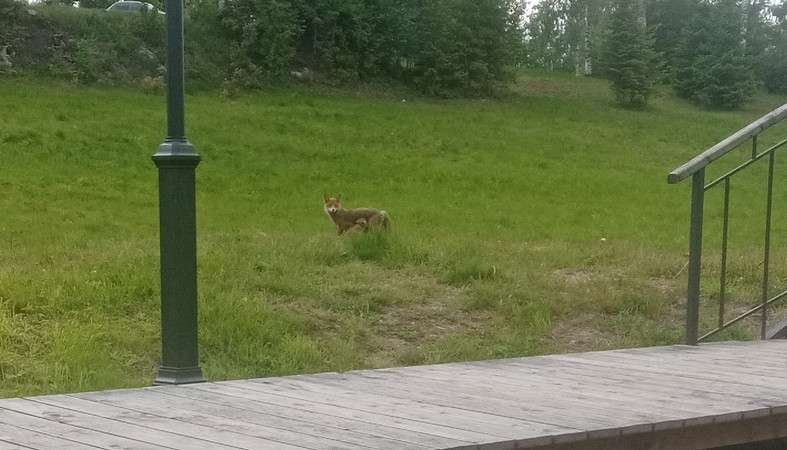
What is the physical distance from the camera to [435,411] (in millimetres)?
3359

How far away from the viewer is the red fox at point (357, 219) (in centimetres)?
946

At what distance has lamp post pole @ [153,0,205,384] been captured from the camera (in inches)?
157

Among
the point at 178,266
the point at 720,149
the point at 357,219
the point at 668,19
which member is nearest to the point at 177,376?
the point at 178,266

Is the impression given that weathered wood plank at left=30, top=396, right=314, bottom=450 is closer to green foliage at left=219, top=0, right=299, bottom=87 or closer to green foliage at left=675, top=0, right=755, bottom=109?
green foliage at left=219, top=0, right=299, bottom=87

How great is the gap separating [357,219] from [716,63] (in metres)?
25.9

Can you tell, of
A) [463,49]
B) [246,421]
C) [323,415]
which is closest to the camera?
[246,421]

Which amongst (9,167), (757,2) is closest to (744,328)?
(9,167)

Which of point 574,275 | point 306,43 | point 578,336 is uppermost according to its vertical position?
point 306,43

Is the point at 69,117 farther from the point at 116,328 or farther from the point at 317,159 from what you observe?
the point at 116,328

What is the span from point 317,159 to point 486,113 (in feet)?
27.9

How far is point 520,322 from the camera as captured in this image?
7.04 m

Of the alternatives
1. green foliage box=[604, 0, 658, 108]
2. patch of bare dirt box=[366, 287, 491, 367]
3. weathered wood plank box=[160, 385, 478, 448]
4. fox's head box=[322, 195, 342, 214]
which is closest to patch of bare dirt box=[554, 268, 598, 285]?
patch of bare dirt box=[366, 287, 491, 367]

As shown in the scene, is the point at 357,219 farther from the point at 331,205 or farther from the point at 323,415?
the point at 323,415

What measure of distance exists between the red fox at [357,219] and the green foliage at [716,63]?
2458cm
